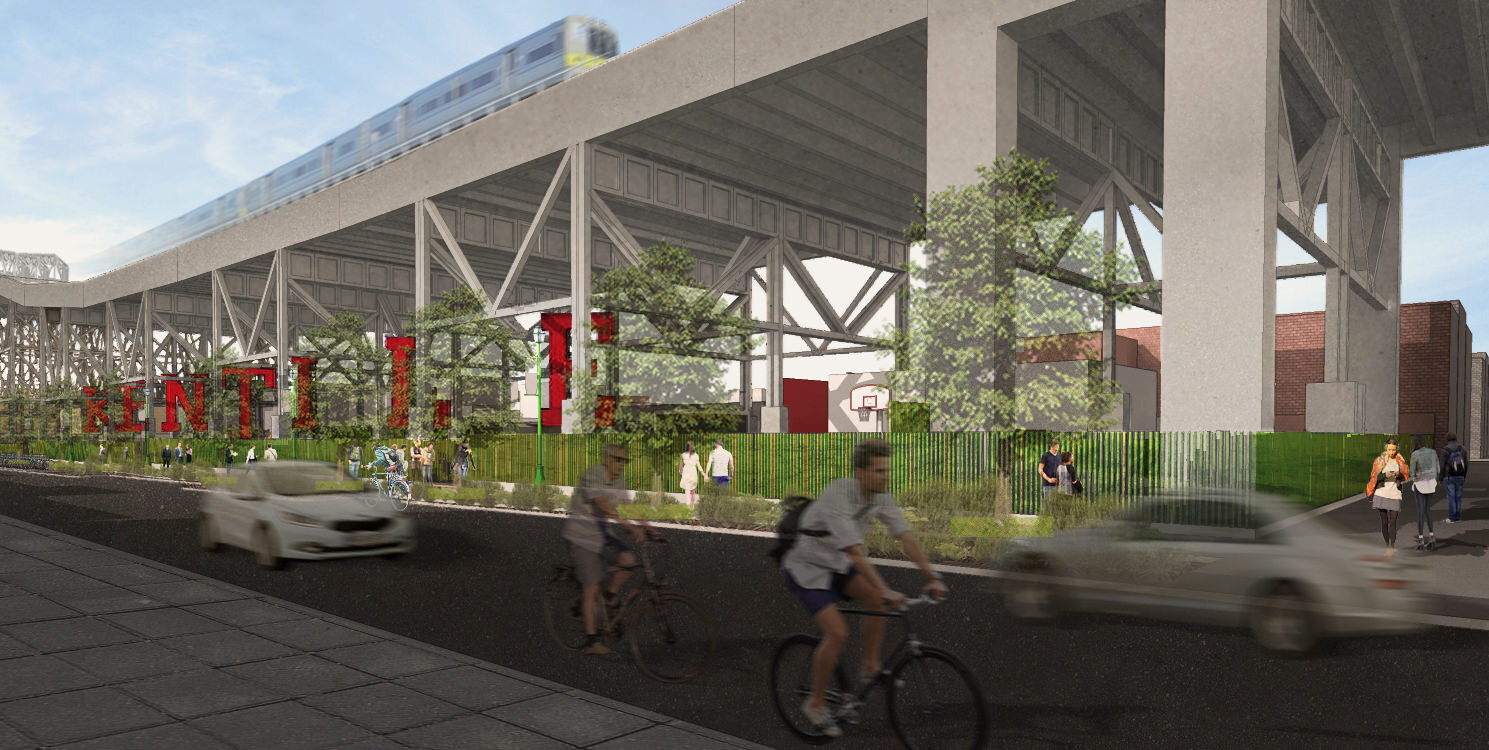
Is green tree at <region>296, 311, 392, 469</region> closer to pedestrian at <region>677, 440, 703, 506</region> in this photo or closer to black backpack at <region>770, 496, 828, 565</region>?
pedestrian at <region>677, 440, 703, 506</region>

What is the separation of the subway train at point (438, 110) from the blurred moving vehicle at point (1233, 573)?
78.7 feet

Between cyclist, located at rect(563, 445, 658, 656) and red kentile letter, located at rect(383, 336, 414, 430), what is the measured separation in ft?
92.8

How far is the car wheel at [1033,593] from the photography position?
893cm

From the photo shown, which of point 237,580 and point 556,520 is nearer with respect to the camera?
point 237,580

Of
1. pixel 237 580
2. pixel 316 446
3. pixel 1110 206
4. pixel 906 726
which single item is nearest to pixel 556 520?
pixel 237 580

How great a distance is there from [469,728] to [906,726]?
8.90 ft

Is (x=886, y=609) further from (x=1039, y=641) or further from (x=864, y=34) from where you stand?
(x=864, y=34)

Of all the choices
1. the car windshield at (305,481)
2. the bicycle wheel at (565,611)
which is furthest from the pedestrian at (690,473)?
the bicycle wheel at (565,611)

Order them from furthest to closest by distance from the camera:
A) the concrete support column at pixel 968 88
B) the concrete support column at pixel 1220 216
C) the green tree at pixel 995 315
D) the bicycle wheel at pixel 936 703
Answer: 1. the concrete support column at pixel 968 88
2. the green tree at pixel 995 315
3. the concrete support column at pixel 1220 216
4. the bicycle wheel at pixel 936 703

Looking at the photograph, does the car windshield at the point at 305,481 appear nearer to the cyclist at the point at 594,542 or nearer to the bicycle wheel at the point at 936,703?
the cyclist at the point at 594,542

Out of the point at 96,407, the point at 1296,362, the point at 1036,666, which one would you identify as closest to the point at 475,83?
the point at 1036,666

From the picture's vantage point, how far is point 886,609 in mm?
5277

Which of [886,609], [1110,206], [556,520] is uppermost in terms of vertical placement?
[1110,206]

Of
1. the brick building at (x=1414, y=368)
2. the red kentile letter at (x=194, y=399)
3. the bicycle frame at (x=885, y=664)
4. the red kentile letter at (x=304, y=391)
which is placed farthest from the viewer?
the red kentile letter at (x=194, y=399)
